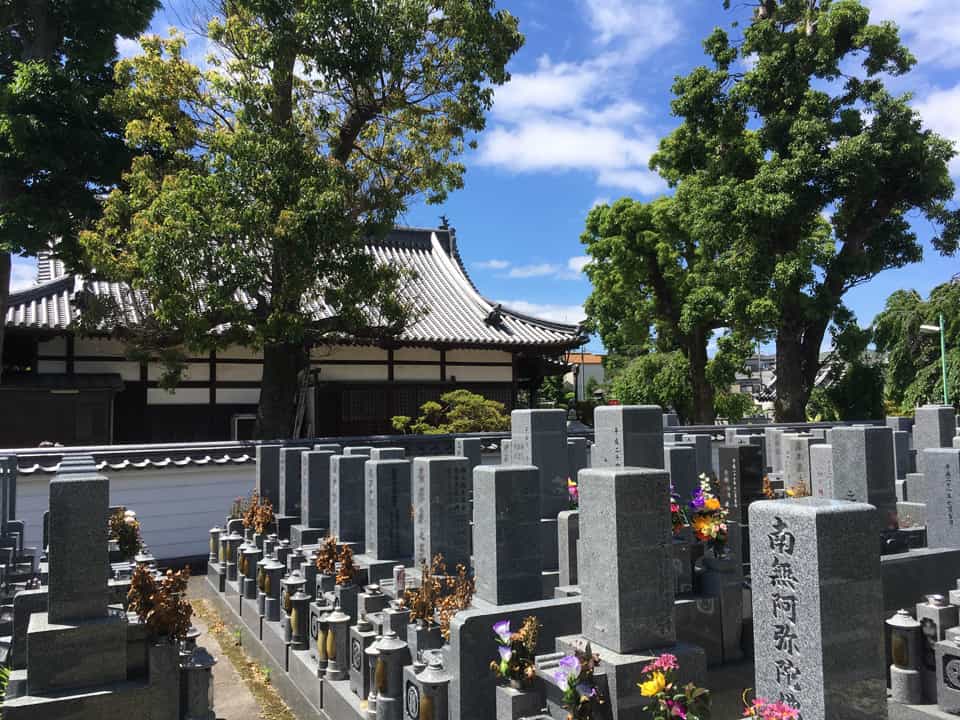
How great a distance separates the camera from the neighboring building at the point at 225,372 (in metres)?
14.4

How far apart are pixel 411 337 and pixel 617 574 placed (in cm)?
1417

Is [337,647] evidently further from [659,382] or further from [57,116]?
[659,382]

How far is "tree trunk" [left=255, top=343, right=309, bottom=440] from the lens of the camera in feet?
43.3

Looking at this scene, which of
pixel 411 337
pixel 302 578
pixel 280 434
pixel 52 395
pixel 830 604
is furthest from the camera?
pixel 411 337

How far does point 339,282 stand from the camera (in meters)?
12.3

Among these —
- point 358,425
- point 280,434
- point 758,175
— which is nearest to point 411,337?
point 358,425

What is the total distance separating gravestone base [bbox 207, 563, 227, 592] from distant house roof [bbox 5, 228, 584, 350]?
5.50m

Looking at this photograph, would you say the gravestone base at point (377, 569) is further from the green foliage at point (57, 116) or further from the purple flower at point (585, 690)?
the green foliage at point (57, 116)

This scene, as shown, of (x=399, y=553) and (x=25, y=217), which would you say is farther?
(x=25, y=217)

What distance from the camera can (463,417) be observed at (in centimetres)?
1688

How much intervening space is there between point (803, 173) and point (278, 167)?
14.1 m

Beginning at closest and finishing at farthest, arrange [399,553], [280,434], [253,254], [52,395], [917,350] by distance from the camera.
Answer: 1. [399,553]
2. [253,254]
3. [280,434]
4. [52,395]
5. [917,350]

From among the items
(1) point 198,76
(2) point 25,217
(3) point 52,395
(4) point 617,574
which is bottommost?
(4) point 617,574

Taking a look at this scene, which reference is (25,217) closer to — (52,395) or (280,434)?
(52,395)
